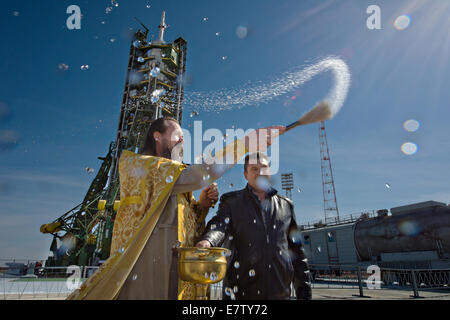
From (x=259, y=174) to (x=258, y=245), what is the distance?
0.63 metres

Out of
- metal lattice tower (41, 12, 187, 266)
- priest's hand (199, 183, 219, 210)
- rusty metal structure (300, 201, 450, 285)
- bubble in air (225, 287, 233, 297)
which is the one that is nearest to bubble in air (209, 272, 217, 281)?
bubble in air (225, 287, 233, 297)

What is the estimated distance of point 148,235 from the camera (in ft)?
5.67

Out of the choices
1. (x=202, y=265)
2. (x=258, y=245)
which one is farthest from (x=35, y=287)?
(x=202, y=265)

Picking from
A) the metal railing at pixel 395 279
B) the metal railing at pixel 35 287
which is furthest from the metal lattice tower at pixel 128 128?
the metal railing at pixel 395 279

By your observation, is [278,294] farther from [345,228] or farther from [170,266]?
[345,228]

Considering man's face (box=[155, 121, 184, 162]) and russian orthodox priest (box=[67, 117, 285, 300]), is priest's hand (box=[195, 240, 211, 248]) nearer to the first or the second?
russian orthodox priest (box=[67, 117, 285, 300])

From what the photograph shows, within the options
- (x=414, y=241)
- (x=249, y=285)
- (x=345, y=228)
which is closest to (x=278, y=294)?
(x=249, y=285)

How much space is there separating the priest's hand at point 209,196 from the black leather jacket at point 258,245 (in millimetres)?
117

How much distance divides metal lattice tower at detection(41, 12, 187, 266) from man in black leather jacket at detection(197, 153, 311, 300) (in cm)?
1885

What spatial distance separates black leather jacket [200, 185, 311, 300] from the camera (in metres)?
1.98

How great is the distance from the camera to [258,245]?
2.07m

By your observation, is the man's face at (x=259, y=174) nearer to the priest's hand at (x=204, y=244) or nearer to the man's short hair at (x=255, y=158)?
the man's short hair at (x=255, y=158)

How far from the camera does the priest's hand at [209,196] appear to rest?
2.18 meters
